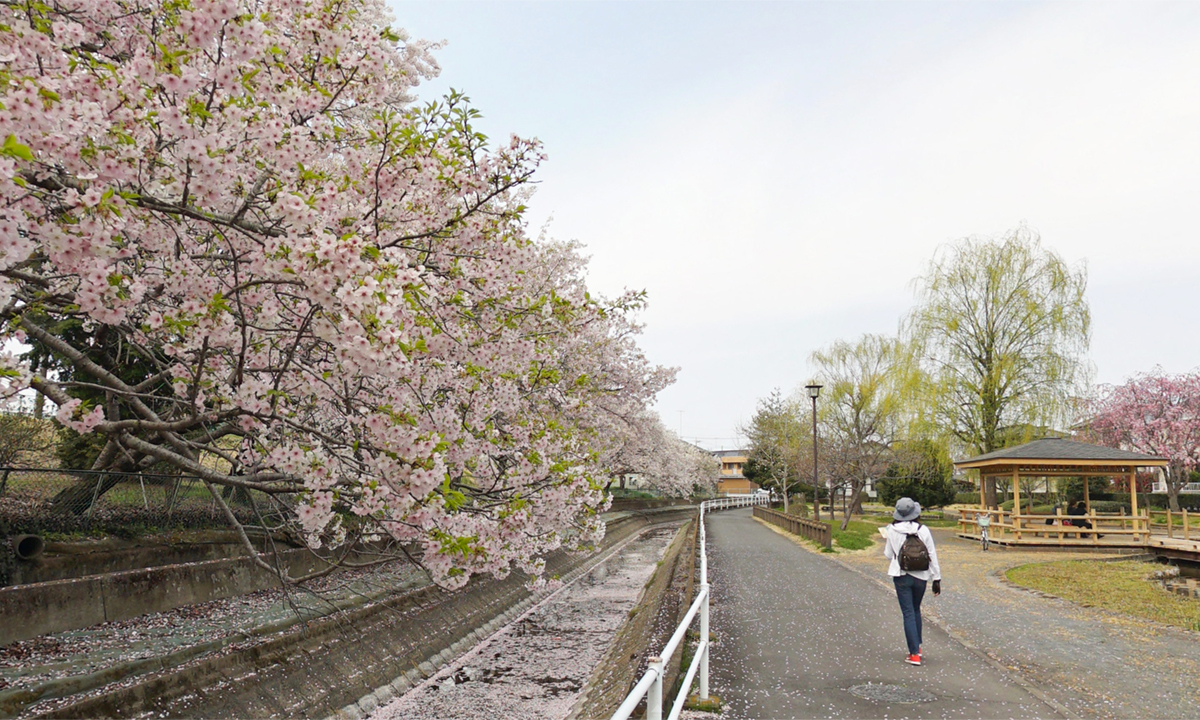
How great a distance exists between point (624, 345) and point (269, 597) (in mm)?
14457

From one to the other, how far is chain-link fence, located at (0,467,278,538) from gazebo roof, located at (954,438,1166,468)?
71.2ft

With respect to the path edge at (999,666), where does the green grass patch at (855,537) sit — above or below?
below

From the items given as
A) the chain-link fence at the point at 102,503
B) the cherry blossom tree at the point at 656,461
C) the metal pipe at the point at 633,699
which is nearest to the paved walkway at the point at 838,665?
the metal pipe at the point at 633,699

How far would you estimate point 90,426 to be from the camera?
513 centimetres

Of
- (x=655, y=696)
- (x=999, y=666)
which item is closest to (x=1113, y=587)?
(x=999, y=666)

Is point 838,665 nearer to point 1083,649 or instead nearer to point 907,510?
point 907,510

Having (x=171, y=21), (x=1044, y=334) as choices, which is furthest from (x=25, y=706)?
(x=1044, y=334)

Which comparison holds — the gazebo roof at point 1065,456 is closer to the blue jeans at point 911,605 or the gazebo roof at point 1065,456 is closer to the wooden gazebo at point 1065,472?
the wooden gazebo at point 1065,472

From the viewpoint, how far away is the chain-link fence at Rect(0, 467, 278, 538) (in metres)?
8.52

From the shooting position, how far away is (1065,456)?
21797mm

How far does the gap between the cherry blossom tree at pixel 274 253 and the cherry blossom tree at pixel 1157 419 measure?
137ft

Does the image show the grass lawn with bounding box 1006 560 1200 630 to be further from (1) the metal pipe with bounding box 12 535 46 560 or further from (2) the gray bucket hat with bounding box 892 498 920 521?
(1) the metal pipe with bounding box 12 535 46 560

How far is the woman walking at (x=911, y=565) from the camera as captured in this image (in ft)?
25.5

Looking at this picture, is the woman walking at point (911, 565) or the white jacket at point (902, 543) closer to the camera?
the woman walking at point (911, 565)
